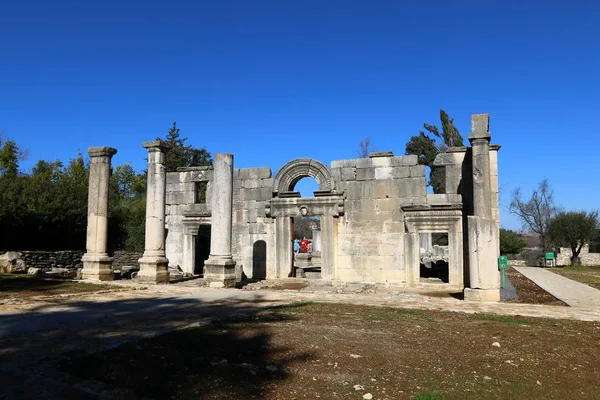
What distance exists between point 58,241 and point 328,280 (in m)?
15.4

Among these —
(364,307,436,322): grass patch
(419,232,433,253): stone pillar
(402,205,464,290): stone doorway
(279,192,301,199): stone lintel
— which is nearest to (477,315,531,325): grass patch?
(364,307,436,322): grass patch

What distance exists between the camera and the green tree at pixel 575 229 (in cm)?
3372

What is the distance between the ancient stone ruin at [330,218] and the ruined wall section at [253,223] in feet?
0.13

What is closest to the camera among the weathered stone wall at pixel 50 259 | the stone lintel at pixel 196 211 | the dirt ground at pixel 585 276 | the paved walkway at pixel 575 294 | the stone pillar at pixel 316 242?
the paved walkway at pixel 575 294

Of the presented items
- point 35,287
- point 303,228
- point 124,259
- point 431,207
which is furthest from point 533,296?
point 303,228

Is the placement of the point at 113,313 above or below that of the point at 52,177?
below

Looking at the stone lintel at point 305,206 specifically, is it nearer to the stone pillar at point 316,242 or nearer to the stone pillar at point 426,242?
the stone pillar at point 316,242

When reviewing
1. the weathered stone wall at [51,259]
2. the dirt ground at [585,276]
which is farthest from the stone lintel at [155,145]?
the dirt ground at [585,276]

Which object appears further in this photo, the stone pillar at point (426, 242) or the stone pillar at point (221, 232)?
the stone pillar at point (426, 242)

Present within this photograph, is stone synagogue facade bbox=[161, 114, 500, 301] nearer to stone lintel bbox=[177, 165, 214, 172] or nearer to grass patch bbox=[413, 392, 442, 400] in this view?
stone lintel bbox=[177, 165, 214, 172]

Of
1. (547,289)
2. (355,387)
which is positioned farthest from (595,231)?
(355,387)

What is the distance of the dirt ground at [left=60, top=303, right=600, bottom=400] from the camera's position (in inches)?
175

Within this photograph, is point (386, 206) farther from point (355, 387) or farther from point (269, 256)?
point (355, 387)

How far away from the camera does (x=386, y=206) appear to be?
16844 millimetres
